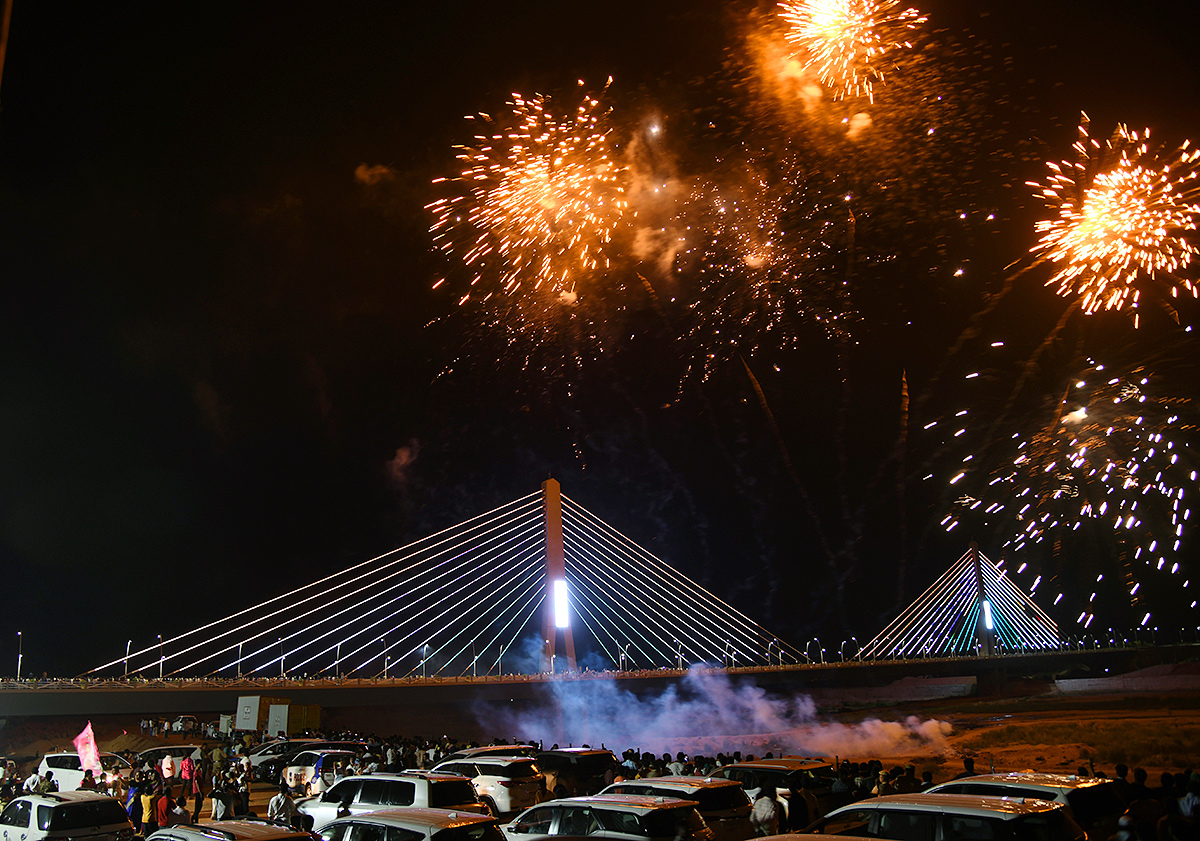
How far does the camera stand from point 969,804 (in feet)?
25.4

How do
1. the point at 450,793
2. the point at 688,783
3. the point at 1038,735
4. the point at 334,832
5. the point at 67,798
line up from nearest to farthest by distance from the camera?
1. the point at 334,832
2. the point at 688,783
3. the point at 67,798
4. the point at 450,793
5. the point at 1038,735

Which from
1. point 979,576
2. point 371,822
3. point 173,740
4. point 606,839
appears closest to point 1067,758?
point 606,839

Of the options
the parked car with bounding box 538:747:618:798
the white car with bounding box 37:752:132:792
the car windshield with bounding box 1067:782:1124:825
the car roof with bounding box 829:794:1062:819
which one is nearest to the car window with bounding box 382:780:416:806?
the parked car with bounding box 538:747:618:798

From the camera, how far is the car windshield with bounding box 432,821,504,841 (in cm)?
858

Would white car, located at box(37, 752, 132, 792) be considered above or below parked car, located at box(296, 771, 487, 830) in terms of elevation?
below

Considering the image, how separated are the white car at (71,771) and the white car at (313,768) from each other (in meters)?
4.12

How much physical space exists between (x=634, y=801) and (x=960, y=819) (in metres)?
3.84

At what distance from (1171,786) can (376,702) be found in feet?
181

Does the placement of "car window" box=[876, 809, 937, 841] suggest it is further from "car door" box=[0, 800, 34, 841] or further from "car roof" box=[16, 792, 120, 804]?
"car door" box=[0, 800, 34, 841]

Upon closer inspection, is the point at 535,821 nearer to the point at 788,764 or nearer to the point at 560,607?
the point at 788,764

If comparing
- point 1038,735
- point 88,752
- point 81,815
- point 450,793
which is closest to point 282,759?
point 88,752

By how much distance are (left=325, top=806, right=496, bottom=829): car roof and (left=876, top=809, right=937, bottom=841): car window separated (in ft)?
13.3

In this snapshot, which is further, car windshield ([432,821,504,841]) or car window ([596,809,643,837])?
car window ([596,809,643,837])

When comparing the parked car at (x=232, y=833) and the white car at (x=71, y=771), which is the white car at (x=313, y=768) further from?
the parked car at (x=232, y=833)
